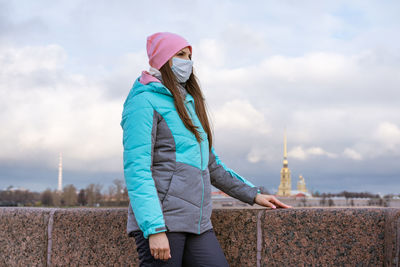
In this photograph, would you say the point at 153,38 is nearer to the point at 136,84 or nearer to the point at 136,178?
the point at 136,84

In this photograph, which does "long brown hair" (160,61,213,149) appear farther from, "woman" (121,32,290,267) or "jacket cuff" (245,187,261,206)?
"jacket cuff" (245,187,261,206)

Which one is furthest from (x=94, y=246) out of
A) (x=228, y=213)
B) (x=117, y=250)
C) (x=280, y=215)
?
(x=280, y=215)

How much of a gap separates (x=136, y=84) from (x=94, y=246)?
76.5 inches

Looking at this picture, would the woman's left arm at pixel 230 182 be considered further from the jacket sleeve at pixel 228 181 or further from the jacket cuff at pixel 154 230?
the jacket cuff at pixel 154 230

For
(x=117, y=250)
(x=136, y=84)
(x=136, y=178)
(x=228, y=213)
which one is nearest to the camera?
(x=136, y=178)

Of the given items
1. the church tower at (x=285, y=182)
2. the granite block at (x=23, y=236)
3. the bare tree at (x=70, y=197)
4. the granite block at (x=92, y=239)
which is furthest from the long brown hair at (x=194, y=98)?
the bare tree at (x=70, y=197)

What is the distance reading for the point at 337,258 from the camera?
3396 mm

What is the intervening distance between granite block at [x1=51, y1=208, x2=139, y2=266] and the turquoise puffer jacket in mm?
1415

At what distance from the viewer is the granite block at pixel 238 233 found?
3736 mm

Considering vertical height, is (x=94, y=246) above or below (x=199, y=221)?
below

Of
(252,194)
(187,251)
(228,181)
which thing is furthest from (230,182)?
(187,251)

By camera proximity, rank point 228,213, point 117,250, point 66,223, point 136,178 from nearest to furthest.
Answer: point 136,178 < point 228,213 < point 117,250 < point 66,223

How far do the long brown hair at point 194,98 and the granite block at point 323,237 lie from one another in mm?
906

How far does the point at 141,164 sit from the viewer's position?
2.71 m
